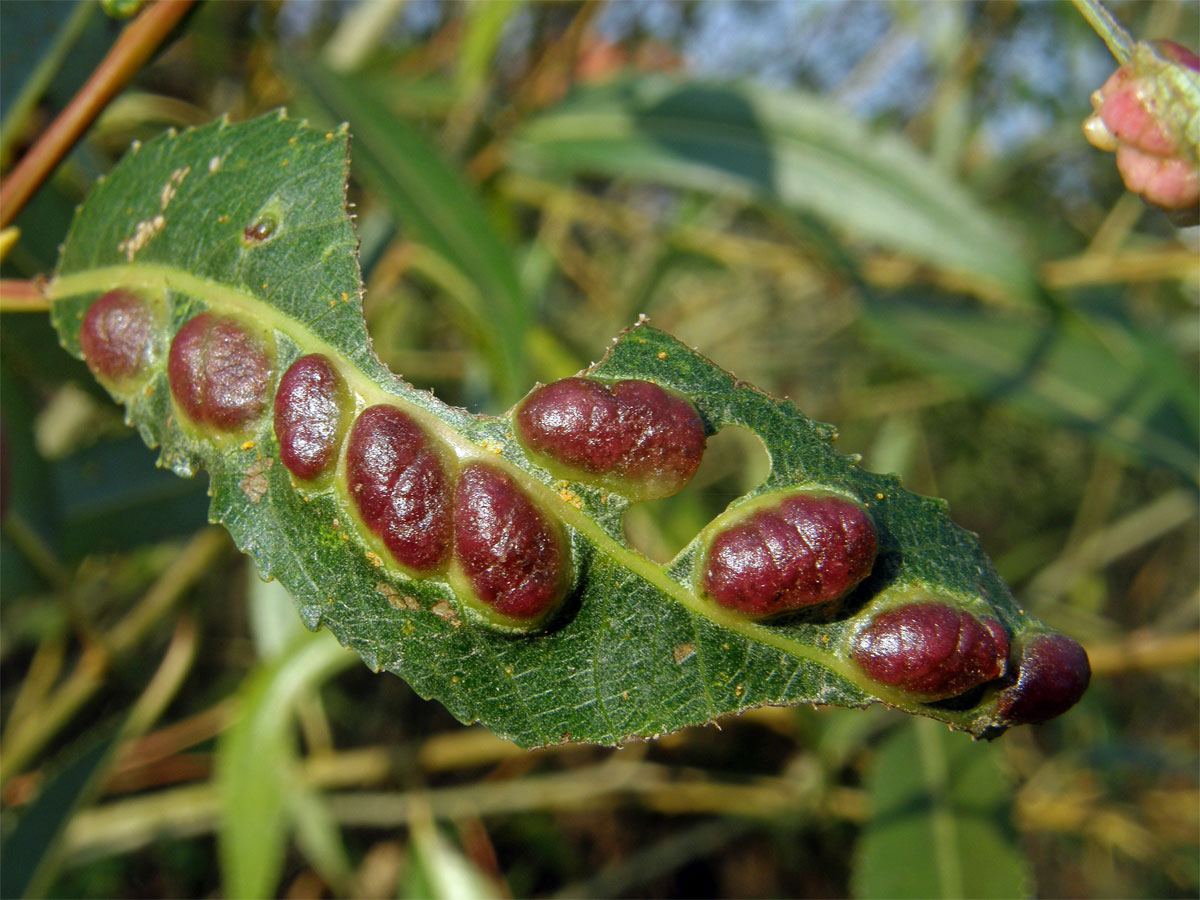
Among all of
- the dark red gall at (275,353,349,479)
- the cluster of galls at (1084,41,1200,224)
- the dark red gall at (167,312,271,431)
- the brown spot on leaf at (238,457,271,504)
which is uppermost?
the dark red gall at (167,312,271,431)

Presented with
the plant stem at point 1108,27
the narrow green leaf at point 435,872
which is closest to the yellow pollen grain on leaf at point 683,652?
the plant stem at point 1108,27

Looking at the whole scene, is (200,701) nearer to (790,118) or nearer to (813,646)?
(790,118)

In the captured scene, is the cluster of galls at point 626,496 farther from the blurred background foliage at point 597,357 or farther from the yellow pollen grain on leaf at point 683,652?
the blurred background foliage at point 597,357

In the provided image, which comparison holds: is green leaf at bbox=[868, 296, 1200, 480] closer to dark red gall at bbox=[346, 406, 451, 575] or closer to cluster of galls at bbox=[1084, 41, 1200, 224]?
cluster of galls at bbox=[1084, 41, 1200, 224]

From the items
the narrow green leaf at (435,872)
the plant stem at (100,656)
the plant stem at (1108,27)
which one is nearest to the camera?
the plant stem at (1108,27)

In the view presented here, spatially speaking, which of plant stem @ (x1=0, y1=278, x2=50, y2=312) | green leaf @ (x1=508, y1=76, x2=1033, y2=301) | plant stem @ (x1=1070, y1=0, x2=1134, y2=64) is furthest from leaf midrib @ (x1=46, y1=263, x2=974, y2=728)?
green leaf @ (x1=508, y1=76, x2=1033, y2=301)

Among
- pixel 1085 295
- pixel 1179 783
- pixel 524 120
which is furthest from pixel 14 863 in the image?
pixel 1179 783

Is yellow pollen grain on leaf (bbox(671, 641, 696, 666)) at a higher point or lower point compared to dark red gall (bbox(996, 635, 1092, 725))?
higher
